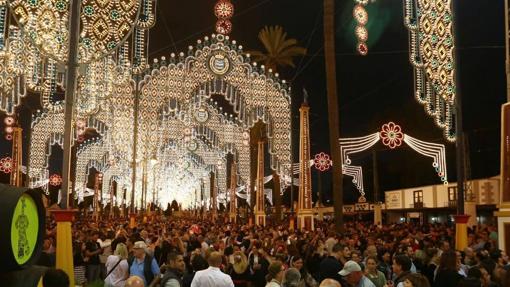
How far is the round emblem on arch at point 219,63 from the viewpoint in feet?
98.0

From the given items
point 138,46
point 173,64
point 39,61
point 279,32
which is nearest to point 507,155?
point 138,46

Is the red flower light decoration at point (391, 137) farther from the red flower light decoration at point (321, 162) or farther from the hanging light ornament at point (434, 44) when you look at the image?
the red flower light decoration at point (321, 162)

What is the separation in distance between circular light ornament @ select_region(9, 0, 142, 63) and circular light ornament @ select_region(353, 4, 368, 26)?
8912 mm

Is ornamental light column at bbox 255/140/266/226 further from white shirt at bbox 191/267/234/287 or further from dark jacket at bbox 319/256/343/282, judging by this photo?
white shirt at bbox 191/267/234/287

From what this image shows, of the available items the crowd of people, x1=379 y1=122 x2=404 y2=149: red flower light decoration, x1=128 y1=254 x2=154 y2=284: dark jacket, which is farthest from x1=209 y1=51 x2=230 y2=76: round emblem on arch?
x1=128 y1=254 x2=154 y2=284: dark jacket

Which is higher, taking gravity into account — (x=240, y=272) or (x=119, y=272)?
(x=119, y=272)

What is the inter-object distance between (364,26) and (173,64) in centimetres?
1131

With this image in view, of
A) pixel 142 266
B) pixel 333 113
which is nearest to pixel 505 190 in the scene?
pixel 333 113

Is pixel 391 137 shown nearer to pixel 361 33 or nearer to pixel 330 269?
pixel 361 33

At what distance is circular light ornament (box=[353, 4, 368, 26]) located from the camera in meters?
21.7

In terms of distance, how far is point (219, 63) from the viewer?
30094 mm

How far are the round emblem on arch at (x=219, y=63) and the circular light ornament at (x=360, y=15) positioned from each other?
31.8ft

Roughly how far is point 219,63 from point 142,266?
69.5 feet

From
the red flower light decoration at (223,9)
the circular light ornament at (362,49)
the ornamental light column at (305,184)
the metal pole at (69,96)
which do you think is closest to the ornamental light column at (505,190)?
the circular light ornament at (362,49)
